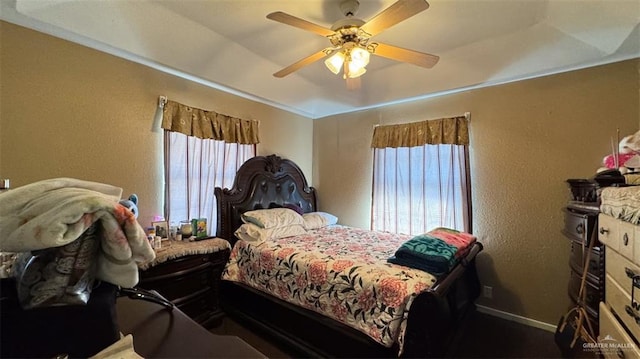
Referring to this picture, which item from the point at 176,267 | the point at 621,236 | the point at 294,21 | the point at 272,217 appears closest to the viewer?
the point at 621,236

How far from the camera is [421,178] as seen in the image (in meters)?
3.12

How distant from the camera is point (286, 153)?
3.76 metres

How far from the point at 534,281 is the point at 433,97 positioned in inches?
85.6

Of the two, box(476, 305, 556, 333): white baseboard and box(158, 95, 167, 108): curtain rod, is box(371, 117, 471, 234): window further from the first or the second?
box(158, 95, 167, 108): curtain rod

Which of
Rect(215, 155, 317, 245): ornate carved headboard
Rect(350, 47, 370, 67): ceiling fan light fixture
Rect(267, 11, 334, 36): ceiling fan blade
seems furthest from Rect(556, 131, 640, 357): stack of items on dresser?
Rect(215, 155, 317, 245): ornate carved headboard

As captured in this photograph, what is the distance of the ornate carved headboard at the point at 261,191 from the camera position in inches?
111

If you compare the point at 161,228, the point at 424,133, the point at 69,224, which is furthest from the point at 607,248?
the point at 161,228

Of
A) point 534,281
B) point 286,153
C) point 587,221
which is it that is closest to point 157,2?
point 286,153

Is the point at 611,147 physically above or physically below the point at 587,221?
above

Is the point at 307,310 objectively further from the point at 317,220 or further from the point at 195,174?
the point at 195,174

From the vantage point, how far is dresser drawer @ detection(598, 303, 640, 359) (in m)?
0.99

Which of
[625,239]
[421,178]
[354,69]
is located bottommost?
[625,239]

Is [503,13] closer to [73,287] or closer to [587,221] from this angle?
[587,221]

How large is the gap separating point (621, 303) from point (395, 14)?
5.60ft
